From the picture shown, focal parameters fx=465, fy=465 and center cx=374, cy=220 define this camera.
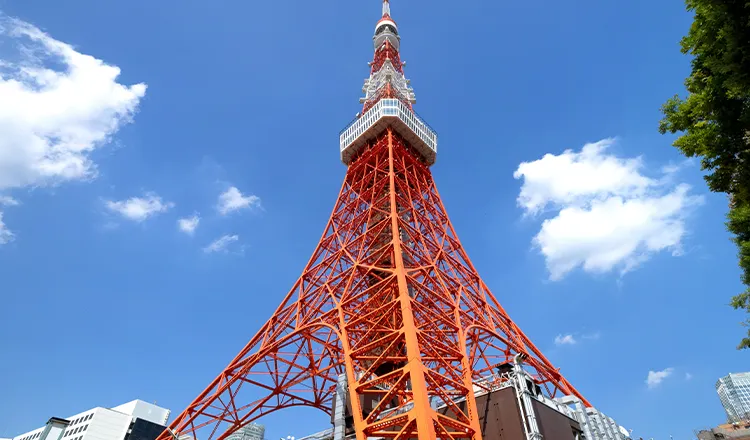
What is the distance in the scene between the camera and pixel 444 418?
50.5 ft

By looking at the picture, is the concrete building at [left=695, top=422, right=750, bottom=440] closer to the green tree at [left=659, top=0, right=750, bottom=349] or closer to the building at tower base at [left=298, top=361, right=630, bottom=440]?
the building at tower base at [left=298, top=361, right=630, bottom=440]

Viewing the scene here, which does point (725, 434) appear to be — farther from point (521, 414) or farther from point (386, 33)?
point (386, 33)

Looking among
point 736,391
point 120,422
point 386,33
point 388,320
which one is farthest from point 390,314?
point 736,391

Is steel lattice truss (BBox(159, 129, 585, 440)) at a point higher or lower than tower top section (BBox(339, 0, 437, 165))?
lower

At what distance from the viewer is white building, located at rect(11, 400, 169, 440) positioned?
6000cm

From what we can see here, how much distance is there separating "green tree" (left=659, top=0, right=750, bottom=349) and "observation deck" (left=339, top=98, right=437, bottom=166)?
22.3 m

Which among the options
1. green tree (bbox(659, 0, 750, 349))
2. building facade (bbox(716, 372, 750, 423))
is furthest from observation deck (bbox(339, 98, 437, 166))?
building facade (bbox(716, 372, 750, 423))

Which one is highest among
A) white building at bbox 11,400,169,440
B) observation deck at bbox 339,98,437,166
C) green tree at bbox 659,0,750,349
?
observation deck at bbox 339,98,437,166

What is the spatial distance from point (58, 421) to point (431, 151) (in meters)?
26.8

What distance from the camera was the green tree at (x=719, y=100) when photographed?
637cm

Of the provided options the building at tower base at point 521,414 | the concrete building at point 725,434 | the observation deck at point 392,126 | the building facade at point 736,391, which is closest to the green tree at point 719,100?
the building at tower base at point 521,414

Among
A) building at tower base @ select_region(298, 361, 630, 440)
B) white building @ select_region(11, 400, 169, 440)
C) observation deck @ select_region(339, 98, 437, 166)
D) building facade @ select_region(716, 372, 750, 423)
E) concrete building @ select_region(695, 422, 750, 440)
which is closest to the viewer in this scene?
building at tower base @ select_region(298, 361, 630, 440)

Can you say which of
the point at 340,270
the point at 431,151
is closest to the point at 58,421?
the point at 340,270

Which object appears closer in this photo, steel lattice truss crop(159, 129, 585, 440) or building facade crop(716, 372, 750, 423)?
steel lattice truss crop(159, 129, 585, 440)
